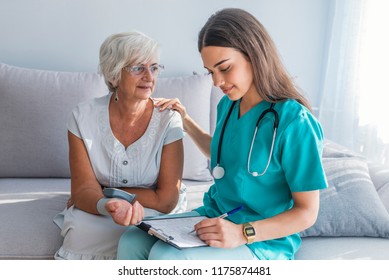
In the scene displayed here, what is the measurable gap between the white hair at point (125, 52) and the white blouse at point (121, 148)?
0.58ft

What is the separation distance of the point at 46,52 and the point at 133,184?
1167mm

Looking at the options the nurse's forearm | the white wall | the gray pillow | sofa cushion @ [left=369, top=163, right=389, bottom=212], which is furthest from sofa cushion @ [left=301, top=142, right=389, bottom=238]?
the white wall

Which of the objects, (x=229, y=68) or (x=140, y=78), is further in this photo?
(x=140, y=78)

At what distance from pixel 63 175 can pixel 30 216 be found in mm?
512

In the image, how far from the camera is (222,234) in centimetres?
148

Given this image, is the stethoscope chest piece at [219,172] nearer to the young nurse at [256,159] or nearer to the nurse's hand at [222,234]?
the young nurse at [256,159]

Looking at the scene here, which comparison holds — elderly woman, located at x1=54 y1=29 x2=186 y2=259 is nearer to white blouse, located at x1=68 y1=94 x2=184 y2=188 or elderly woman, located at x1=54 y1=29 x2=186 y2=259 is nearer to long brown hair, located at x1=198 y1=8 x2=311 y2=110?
white blouse, located at x1=68 y1=94 x2=184 y2=188

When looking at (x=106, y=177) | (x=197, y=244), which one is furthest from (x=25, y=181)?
(x=197, y=244)

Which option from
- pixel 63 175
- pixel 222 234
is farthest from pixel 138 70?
pixel 63 175

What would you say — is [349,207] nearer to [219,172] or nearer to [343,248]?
[343,248]

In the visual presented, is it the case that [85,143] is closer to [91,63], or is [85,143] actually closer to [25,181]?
[25,181]

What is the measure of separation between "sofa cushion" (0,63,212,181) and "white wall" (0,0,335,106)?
310mm
